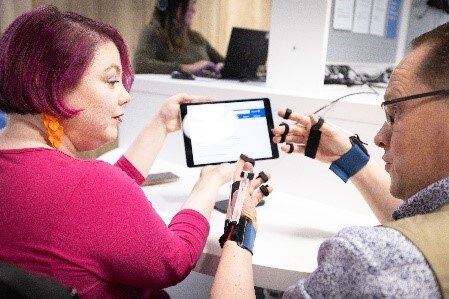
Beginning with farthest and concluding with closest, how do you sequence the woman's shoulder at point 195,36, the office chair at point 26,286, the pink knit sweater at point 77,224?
the woman's shoulder at point 195,36 → the pink knit sweater at point 77,224 → the office chair at point 26,286

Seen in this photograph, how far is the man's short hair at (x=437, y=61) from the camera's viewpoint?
73 cm

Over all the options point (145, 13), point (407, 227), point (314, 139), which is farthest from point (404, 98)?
point (145, 13)

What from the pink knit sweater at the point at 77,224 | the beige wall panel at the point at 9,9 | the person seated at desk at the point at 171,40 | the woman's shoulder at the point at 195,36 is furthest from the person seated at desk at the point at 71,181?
the woman's shoulder at the point at 195,36

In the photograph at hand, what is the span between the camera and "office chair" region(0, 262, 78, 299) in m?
0.72

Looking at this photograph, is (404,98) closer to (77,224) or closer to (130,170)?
(77,224)

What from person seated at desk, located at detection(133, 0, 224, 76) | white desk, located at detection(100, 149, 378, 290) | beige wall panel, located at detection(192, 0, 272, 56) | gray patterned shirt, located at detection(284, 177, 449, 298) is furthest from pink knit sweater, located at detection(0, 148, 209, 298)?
beige wall panel, located at detection(192, 0, 272, 56)

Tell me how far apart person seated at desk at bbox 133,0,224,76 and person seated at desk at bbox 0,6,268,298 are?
1852mm

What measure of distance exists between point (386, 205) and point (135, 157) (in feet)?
2.53

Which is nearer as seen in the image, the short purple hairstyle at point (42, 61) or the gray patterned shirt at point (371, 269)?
the gray patterned shirt at point (371, 269)

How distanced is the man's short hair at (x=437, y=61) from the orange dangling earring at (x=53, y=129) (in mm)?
708

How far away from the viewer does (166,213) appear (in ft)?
4.49

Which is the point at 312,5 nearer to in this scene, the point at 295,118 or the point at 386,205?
the point at 295,118

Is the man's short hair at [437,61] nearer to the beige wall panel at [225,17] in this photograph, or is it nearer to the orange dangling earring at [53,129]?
the orange dangling earring at [53,129]

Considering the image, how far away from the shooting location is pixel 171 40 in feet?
10.7
